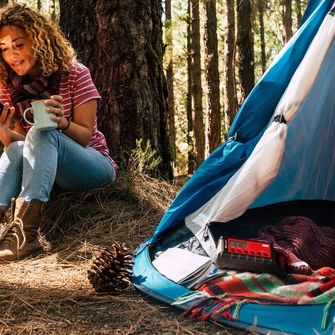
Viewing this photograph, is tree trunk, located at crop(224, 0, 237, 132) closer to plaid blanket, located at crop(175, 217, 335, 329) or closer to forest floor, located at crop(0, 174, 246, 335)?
forest floor, located at crop(0, 174, 246, 335)

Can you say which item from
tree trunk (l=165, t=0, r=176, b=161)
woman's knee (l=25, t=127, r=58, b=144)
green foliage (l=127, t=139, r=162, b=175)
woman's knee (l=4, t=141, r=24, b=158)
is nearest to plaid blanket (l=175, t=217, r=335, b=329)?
woman's knee (l=25, t=127, r=58, b=144)

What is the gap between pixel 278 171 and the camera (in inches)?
102

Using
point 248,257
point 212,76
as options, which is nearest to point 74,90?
point 248,257

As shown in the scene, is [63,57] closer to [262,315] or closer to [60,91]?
[60,91]

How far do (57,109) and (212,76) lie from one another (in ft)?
21.0

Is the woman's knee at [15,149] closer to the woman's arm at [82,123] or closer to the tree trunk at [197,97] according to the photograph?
the woman's arm at [82,123]

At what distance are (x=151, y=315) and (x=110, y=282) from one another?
284 millimetres

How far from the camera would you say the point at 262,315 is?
1.77m

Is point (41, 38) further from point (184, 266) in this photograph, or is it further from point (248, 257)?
point (248, 257)

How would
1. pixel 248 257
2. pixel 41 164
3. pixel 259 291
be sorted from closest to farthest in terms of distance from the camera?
pixel 259 291 → pixel 248 257 → pixel 41 164

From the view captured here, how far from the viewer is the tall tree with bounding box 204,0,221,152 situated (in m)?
8.67

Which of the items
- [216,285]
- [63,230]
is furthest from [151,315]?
[63,230]

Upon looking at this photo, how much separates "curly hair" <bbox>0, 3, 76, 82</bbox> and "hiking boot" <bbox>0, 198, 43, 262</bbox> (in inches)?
27.6

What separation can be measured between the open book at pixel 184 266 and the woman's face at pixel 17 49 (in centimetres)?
125
